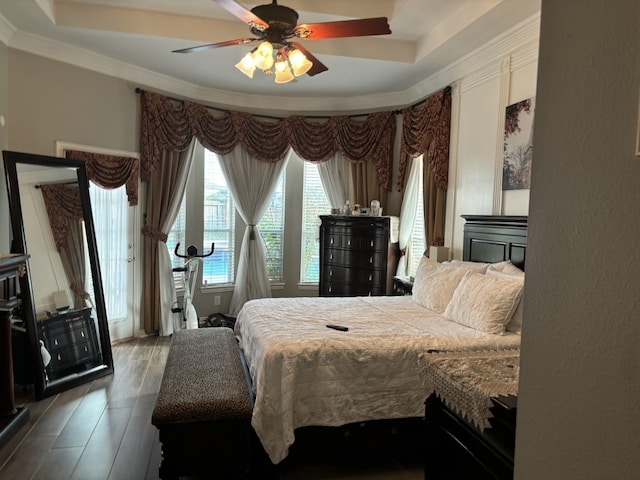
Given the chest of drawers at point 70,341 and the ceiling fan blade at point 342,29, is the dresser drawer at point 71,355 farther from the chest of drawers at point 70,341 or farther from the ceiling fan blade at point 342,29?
the ceiling fan blade at point 342,29

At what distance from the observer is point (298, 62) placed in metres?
2.84

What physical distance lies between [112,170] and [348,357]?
10.8 ft

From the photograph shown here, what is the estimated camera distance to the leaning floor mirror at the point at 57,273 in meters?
3.29

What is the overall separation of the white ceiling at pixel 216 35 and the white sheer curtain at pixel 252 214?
1143 mm

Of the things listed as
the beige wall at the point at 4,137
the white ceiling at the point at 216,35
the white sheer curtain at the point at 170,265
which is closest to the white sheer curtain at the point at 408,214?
the white ceiling at the point at 216,35

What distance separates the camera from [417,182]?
4922 millimetres

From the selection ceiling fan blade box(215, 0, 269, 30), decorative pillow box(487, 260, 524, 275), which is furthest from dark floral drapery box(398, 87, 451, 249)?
ceiling fan blade box(215, 0, 269, 30)

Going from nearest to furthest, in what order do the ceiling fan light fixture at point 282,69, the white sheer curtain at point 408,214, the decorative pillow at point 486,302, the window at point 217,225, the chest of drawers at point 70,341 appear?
the decorative pillow at point 486,302 < the ceiling fan light fixture at point 282,69 < the chest of drawers at point 70,341 < the white sheer curtain at point 408,214 < the window at point 217,225

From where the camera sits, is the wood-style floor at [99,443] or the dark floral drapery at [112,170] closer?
the wood-style floor at [99,443]

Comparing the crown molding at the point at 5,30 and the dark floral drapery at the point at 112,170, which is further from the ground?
the crown molding at the point at 5,30

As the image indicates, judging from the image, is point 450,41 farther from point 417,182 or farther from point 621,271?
point 621,271

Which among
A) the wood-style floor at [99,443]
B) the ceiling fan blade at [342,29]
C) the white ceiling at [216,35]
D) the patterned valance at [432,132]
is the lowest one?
the wood-style floor at [99,443]

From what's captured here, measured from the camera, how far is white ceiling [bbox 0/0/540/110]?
3338 mm

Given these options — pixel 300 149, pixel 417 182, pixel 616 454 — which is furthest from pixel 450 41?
pixel 616 454
